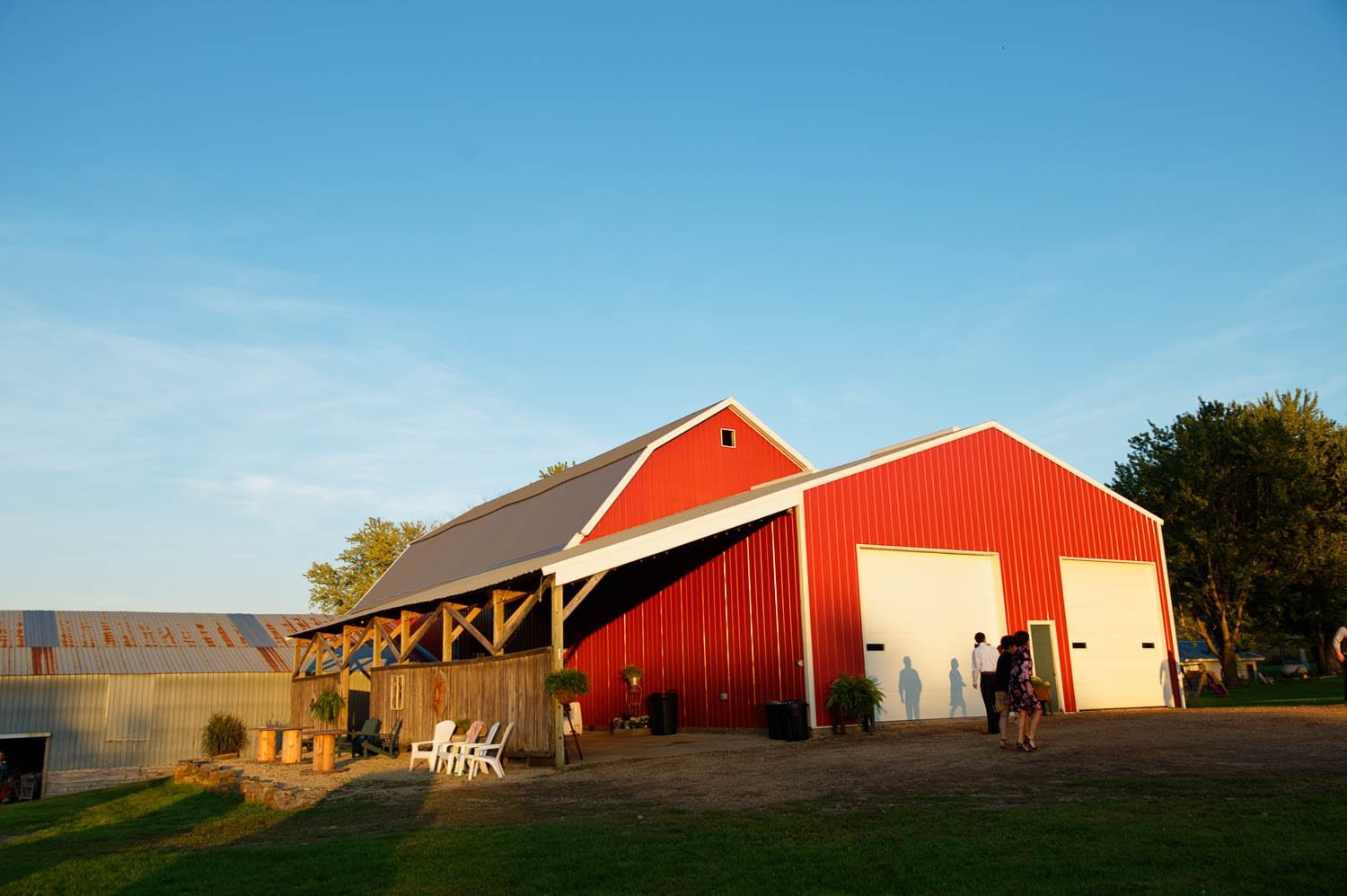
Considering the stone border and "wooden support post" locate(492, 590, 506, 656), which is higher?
"wooden support post" locate(492, 590, 506, 656)

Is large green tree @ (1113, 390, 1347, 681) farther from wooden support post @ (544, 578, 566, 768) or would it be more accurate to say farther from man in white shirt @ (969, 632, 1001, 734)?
wooden support post @ (544, 578, 566, 768)

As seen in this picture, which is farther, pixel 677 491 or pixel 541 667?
pixel 677 491

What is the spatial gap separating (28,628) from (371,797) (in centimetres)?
2524

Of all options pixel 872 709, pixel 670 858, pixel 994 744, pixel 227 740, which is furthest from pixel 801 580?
pixel 227 740

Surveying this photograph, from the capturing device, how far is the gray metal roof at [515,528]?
979 inches

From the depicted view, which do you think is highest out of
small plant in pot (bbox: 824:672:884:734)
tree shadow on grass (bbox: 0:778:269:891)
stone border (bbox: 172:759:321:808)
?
small plant in pot (bbox: 824:672:884:734)

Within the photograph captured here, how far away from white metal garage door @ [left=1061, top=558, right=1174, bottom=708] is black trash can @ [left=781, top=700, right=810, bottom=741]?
731 centimetres

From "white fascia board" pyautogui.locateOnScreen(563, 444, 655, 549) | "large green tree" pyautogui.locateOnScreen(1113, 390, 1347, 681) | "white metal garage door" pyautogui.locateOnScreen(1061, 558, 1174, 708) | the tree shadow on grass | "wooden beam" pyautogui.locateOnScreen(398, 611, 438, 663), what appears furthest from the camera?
"large green tree" pyautogui.locateOnScreen(1113, 390, 1347, 681)

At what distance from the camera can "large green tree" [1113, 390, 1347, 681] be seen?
3266 cm

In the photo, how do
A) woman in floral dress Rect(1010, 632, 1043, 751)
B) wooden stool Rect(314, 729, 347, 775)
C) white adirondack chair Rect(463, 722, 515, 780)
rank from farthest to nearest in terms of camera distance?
wooden stool Rect(314, 729, 347, 775) < white adirondack chair Rect(463, 722, 515, 780) < woman in floral dress Rect(1010, 632, 1043, 751)

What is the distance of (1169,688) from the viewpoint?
2172cm

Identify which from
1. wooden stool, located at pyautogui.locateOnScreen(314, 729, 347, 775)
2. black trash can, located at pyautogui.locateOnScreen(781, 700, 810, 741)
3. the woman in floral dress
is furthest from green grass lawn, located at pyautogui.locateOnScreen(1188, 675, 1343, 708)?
wooden stool, located at pyautogui.locateOnScreen(314, 729, 347, 775)

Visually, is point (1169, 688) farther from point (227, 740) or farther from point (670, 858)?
point (227, 740)

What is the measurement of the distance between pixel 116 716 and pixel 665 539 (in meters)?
22.0
